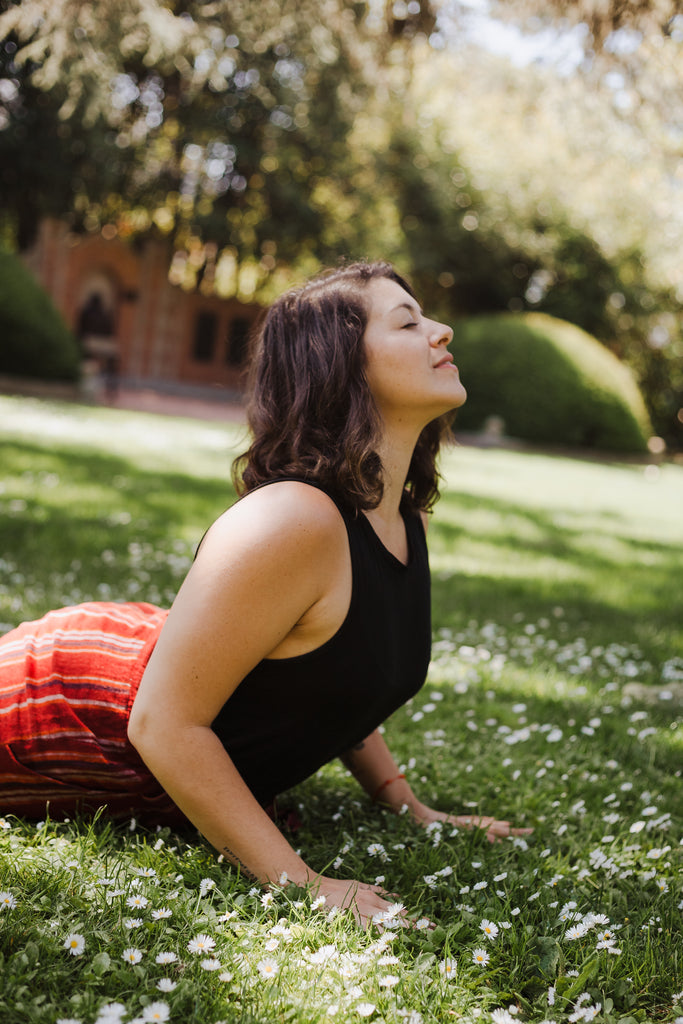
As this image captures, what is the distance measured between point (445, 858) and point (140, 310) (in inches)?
1227

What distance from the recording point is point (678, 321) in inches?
1087

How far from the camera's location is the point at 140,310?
31562 millimetres

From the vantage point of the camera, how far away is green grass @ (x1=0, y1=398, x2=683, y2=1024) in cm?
177

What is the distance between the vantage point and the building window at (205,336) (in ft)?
107

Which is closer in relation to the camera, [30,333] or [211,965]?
[211,965]

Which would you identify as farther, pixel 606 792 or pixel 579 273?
pixel 579 273

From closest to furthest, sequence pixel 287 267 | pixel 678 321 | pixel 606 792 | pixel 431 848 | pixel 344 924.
Answer: 1. pixel 344 924
2. pixel 431 848
3. pixel 606 792
4. pixel 678 321
5. pixel 287 267

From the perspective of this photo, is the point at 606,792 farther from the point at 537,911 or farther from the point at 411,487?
the point at 411,487

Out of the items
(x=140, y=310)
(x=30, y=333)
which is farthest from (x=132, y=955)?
(x=140, y=310)

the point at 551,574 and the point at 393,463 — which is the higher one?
the point at 393,463

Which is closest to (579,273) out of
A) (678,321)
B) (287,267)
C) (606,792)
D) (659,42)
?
(678,321)

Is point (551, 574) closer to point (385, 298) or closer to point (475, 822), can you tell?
point (475, 822)

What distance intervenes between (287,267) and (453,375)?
2930 centimetres

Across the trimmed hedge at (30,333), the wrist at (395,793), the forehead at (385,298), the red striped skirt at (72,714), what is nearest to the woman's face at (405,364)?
the forehead at (385,298)
